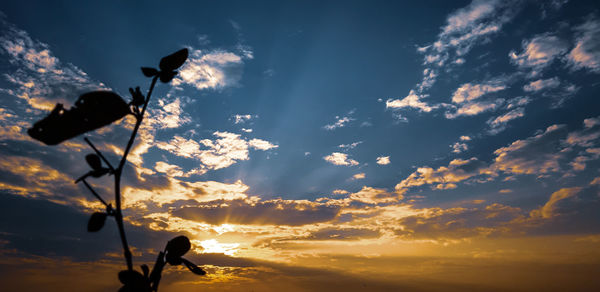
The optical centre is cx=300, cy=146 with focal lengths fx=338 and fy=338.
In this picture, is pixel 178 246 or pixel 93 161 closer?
pixel 93 161

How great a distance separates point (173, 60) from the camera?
246 cm

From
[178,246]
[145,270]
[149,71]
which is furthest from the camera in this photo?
[178,246]

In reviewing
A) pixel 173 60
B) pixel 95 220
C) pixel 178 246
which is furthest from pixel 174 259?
pixel 173 60

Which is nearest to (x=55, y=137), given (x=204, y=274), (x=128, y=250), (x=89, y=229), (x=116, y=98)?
(x=116, y=98)

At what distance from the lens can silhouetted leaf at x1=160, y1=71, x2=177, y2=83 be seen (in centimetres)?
245

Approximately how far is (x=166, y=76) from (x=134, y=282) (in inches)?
54.7

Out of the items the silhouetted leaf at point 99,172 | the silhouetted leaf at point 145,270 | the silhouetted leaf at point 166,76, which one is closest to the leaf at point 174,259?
the silhouetted leaf at point 145,270

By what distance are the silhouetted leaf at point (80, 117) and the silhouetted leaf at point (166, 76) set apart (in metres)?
0.44

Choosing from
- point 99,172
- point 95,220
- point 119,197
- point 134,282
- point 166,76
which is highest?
point 166,76

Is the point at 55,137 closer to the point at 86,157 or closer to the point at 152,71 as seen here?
the point at 86,157

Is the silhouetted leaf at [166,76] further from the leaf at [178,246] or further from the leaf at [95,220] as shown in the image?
the leaf at [178,246]

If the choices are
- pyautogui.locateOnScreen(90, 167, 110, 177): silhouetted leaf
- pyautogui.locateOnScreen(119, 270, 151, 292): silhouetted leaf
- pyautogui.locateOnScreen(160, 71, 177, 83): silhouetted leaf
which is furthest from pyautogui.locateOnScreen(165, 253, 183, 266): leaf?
pyautogui.locateOnScreen(160, 71, 177, 83): silhouetted leaf

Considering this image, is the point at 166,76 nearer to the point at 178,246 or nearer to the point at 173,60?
the point at 173,60

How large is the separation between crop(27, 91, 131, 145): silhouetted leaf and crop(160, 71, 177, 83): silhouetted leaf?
44 cm
